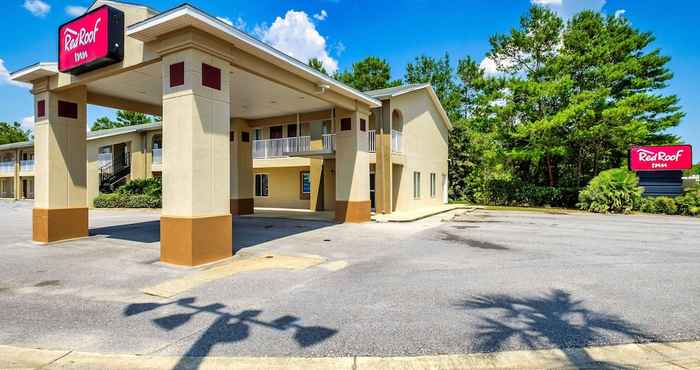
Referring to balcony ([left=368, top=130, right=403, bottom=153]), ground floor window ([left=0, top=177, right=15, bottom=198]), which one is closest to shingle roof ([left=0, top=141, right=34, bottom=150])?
ground floor window ([left=0, top=177, right=15, bottom=198])

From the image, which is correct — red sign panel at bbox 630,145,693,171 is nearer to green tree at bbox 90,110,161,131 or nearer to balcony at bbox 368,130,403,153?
balcony at bbox 368,130,403,153

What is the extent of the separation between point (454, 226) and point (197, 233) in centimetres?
1025

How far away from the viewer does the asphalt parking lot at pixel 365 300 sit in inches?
161

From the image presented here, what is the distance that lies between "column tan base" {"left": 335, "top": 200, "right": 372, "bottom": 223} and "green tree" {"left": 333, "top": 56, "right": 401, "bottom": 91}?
31.3m

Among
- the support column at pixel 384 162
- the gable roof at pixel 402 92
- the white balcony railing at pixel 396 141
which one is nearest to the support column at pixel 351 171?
the support column at pixel 384 162

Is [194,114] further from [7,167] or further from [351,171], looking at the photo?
[7,167]

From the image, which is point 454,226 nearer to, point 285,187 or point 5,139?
point 285,187

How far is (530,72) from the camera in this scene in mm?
27219

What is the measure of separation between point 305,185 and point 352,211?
839 centimetres

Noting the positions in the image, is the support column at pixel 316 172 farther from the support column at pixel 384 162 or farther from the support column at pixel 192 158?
the support column at pixel 192 158

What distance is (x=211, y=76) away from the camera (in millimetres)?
8086

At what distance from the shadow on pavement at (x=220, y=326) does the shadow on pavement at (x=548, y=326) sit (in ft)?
6.15

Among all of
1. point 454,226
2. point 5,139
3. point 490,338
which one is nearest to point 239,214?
point 454,226

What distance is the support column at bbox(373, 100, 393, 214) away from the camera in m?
17.7
